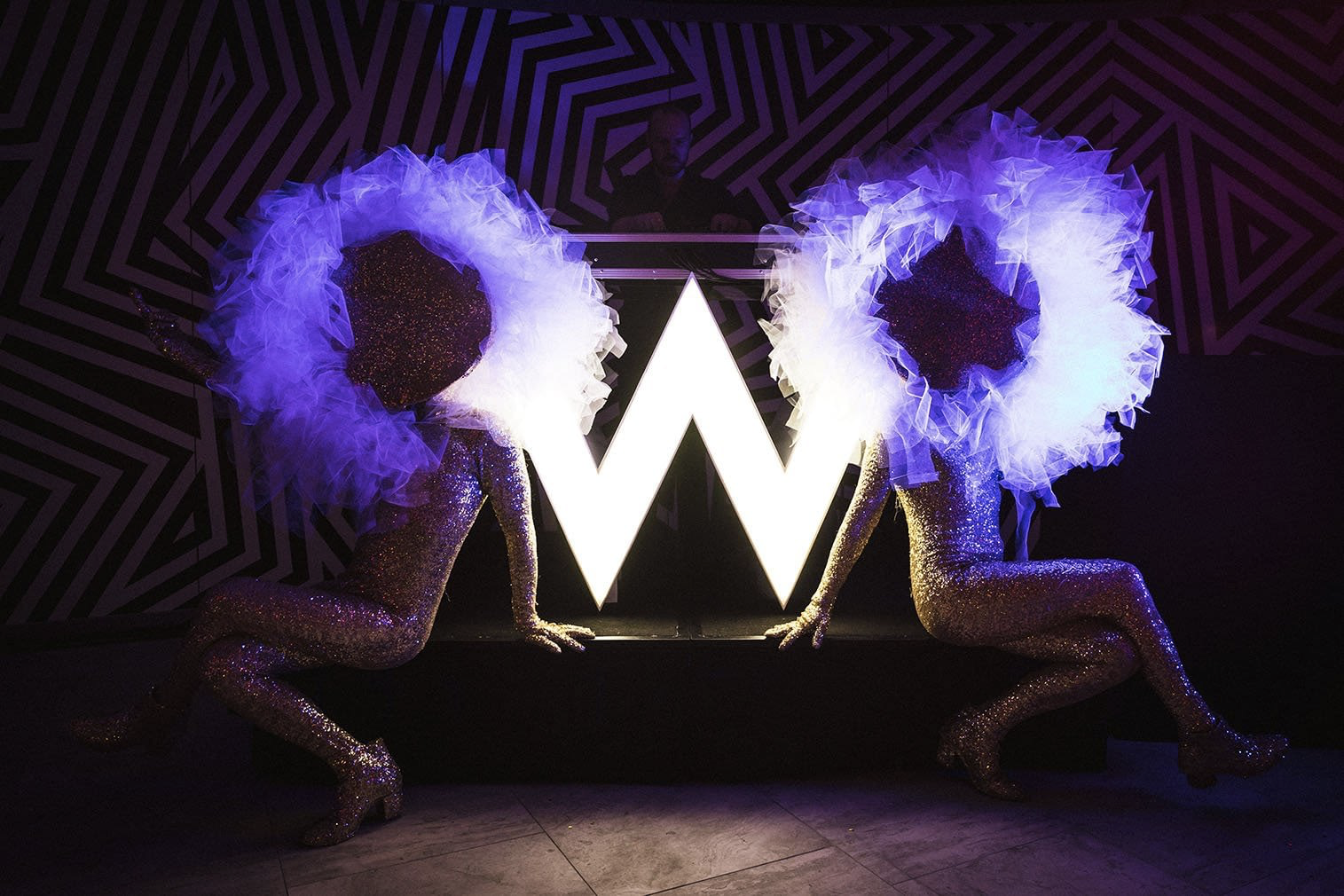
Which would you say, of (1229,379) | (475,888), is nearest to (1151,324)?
(1229,379)

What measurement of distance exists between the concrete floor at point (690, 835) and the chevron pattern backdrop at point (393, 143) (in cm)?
170

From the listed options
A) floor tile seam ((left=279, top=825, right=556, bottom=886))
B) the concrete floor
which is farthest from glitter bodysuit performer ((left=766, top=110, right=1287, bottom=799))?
floor tile seam ((left=279, top=825, right=556, bottom=886))

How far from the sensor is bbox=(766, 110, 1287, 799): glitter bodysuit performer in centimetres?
225

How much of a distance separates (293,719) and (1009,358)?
7.29ft

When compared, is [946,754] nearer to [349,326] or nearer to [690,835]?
[690,835]

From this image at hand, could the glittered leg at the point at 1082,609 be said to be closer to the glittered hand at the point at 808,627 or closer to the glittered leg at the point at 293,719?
the glittered hand at the point at 808,627

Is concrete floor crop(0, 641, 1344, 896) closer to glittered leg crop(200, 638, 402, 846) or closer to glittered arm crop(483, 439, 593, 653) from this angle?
glittered leg crop(200, 638, 402, 846)

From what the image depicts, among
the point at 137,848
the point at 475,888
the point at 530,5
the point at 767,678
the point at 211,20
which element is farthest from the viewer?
the point at 530,5

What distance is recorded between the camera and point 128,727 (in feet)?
7.59

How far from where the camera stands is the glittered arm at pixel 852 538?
2.45 metres

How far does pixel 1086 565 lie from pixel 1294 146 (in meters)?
4.62

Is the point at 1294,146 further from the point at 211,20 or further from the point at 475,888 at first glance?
the point at 211,20

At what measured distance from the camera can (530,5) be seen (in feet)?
16.8

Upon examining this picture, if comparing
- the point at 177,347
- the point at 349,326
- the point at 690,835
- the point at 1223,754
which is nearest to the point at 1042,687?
the point at 1223,754
